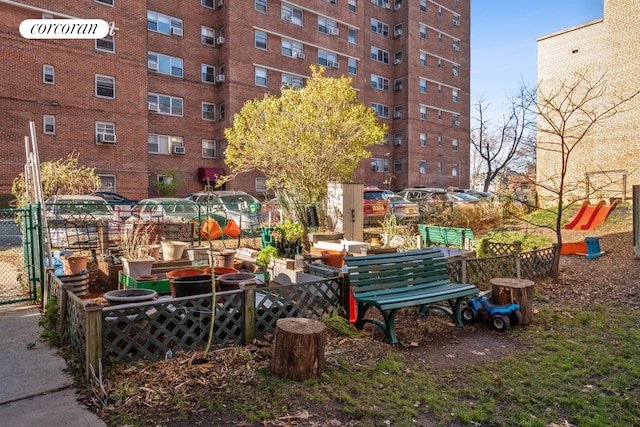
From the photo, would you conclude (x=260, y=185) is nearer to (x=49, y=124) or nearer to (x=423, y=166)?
(x=49, y=124)

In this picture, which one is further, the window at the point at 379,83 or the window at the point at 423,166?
the window at the point at 423,166

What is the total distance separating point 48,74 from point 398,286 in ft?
85.0

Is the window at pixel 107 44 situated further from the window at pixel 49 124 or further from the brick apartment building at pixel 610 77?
the brick apartment building at pixel 610 77

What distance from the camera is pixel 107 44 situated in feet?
86.0

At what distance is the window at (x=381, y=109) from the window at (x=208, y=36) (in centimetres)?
1664

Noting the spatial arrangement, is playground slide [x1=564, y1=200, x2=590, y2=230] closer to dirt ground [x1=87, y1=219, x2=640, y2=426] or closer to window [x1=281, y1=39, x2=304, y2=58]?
dirt ground [x1=87, y1=219, x2=640, y2=426]

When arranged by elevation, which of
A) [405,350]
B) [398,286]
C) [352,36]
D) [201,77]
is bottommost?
[405,350]

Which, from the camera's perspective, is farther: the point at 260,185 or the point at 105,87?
the point at 260,185

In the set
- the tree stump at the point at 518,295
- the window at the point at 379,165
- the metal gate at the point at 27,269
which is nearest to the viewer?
the tree stump at the point at 518,295

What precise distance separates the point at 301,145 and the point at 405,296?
1096 cm

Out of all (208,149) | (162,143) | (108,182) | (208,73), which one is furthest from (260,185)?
(108,182)

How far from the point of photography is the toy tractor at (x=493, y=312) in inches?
234

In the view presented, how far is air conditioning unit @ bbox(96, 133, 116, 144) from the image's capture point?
26.0 metres

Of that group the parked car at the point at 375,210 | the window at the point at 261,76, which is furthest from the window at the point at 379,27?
the parked car at the point at 375,210
